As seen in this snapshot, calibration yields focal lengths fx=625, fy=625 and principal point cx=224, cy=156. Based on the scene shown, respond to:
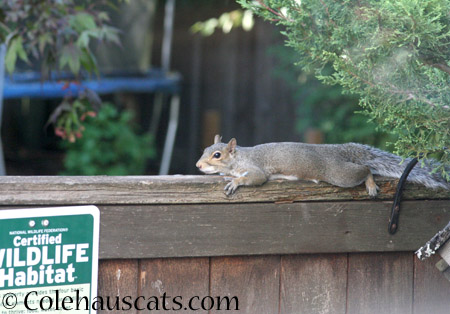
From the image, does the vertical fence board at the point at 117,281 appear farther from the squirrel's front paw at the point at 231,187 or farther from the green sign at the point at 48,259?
the squirrel's front paw at the point at 231,187

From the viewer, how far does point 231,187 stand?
204 centimetres

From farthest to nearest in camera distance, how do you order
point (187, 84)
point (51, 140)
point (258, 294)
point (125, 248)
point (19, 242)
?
point (187, 84) → point (51, 140) → point (258, 294) → point (125, 248) → point (19, 242)

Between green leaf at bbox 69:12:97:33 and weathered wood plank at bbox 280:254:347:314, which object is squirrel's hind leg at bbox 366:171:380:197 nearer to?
weathered wood plank at bbox 280:254:347:314

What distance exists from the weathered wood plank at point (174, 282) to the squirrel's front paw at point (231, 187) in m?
0.23

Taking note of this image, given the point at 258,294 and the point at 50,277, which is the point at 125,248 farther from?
the point at 258,294

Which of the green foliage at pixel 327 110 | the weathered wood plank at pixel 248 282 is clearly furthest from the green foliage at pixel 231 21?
the weathered wood plank at pixel 248 282

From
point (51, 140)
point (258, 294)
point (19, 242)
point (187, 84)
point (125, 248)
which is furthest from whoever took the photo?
point (187, 84)

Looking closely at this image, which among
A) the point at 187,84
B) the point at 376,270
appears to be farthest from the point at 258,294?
the point at 187,84

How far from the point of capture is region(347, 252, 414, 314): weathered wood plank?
2.14 meters

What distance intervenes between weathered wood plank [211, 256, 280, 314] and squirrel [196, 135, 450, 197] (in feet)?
0.78

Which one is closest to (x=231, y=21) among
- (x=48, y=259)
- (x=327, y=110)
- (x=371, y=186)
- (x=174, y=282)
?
(x=327, y=110)

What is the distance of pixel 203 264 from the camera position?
2014 millimetres

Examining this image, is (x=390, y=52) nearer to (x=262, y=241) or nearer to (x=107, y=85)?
(x=262, y=241)

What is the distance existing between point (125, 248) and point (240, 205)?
1.29ft
